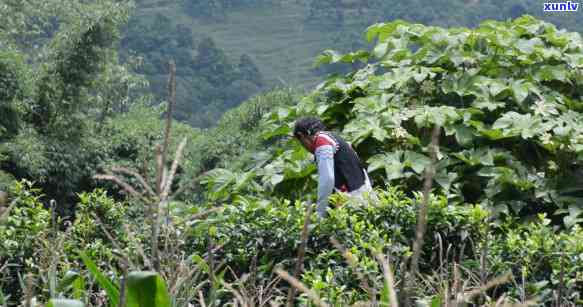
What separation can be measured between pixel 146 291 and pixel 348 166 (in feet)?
10.1

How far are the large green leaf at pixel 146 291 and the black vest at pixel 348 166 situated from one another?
3042mm

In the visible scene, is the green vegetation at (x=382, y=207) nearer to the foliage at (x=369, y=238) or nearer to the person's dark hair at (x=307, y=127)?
the foliage at (x=369, y=238)

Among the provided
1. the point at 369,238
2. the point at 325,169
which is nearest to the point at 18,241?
the point at 369,238

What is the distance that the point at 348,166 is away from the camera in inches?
191

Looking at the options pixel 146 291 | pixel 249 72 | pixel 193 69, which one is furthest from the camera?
pixel 249 72

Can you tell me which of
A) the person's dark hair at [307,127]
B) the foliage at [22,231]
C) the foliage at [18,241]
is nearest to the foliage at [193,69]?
the person's dark hair at [307,127]

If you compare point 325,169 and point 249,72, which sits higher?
point 325,169

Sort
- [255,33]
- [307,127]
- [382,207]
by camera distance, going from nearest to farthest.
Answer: [382,207]
[307,127]
[255,33]

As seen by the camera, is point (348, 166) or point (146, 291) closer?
point (146, 291)

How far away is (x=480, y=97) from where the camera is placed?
5.22m

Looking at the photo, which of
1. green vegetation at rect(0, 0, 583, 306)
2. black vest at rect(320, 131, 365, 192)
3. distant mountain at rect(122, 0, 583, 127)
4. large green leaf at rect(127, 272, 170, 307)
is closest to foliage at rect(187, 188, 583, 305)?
green vegetation at rect(0, 0, 583, 306)

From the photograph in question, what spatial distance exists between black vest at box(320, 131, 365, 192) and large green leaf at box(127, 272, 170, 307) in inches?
120

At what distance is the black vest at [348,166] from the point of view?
→ 15.9 ft

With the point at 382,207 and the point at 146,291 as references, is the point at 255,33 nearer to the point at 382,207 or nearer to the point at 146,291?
the point at 382,207
